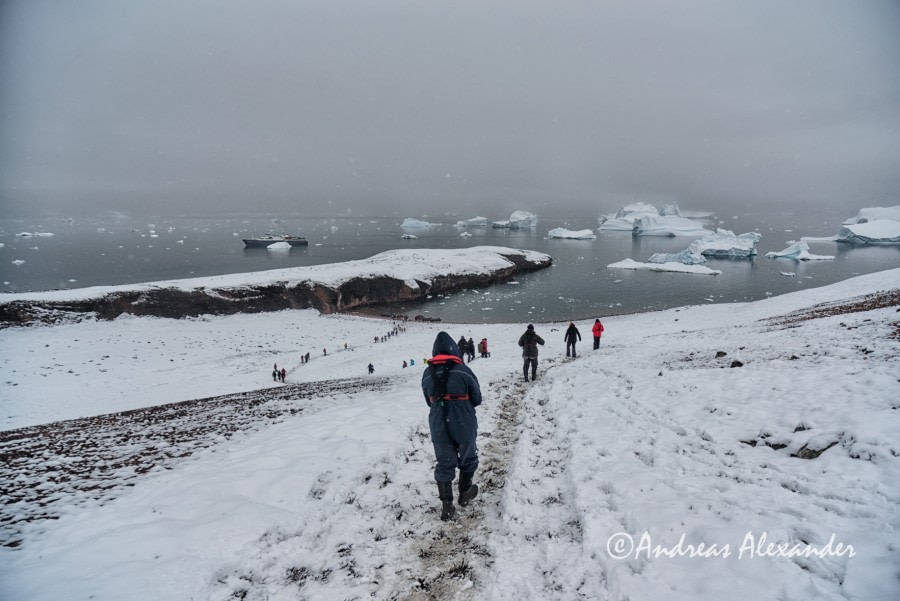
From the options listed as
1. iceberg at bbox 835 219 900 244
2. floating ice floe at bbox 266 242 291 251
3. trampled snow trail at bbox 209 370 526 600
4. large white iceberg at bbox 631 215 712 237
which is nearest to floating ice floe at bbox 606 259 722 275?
trampled snow trail at bbox 209 370 526 600

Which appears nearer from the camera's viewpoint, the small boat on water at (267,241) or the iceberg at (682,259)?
the iceberg at (682,259)

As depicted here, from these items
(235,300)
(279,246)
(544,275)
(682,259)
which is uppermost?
(279,246)

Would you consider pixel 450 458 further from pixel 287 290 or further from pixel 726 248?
pixel 726 248

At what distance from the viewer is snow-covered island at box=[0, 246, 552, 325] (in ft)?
118

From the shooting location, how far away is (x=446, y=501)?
17.2 feet

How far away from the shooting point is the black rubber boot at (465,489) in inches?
217

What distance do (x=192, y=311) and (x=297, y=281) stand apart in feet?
41.7

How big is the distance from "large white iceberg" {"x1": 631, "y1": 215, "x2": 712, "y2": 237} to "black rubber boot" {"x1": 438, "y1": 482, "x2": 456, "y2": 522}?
540ft

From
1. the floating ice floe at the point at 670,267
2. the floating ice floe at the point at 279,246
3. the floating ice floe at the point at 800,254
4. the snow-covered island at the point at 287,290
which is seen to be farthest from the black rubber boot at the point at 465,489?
the floating ice floe at the point at 279,246

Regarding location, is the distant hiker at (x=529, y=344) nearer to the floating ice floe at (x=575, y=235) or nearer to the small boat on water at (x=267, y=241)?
the small boat on water at (x=267, y=241)

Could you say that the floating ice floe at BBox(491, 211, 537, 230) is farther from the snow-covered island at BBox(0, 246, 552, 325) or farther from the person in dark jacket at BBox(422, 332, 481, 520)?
the person in dark jacket at BBox(422, 332, 481, 520)

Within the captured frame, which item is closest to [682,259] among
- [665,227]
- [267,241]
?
[665,227]

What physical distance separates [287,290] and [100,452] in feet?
142

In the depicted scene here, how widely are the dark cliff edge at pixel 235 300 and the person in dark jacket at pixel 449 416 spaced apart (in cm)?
4388
